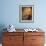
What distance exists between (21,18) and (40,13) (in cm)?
65

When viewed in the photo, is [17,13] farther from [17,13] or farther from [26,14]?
[26,14]

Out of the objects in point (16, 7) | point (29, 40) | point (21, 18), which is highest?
point (16, 7)

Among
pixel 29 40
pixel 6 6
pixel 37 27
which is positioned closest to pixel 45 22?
pixel 37 27

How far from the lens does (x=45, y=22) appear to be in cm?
444

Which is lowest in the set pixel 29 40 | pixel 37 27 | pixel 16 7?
pixel 29 40

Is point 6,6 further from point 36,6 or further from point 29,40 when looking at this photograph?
point 29,40

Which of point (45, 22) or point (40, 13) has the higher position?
point (40, 13)

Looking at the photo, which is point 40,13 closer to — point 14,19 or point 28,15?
point 28,15

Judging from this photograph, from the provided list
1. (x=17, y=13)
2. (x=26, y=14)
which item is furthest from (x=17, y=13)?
(x=26, y=14)

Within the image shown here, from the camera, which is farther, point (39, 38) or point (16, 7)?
point (16, 7)

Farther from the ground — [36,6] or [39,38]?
[36,6]

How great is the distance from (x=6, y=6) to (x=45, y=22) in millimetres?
1392

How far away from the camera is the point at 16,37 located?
3.90m

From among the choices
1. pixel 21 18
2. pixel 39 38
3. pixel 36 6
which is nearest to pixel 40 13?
pixel 36 6
